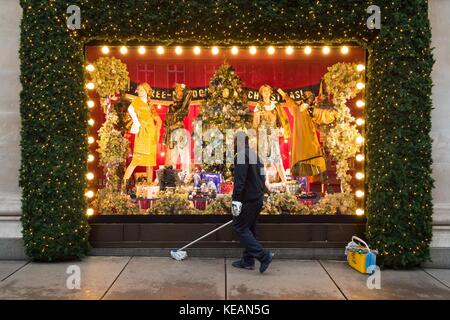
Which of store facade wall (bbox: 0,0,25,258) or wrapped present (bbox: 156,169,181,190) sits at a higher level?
store facade wall (bbox: 0,0,25,258)

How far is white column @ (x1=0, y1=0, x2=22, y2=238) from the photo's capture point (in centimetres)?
766

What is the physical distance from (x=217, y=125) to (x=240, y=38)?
1636 mm

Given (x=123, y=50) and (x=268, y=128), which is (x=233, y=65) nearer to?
(x=268, y=128)

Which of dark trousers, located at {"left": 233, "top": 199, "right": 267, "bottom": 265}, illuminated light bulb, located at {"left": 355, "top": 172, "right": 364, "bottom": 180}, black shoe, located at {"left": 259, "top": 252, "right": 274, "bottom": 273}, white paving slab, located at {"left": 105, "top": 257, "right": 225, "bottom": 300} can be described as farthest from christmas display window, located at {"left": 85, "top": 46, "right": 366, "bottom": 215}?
black shoe, located at {"left": 259, "top": 252, "right": 274, "bottom": 273}

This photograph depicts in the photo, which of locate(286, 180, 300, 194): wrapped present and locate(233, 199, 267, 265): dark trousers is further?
locate(286, 180, 300, 194): wrapped present

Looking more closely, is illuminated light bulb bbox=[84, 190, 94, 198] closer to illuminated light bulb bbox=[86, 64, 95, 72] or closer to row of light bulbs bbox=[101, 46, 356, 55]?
illuminated light bulb bbox=[86, 64, 95, 72]

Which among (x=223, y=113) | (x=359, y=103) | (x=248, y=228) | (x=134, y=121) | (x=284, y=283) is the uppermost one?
(x=359, y=103)

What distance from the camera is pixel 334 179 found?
822 cm

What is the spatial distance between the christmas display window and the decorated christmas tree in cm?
2

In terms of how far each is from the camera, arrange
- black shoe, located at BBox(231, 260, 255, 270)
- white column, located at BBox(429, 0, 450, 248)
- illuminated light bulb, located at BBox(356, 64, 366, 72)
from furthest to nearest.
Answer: illuminated light bulb, located at BBox(356, 64, 366, 72)
white column, located at BBox(429, 0, 450, 248)
black shoe, located at BBox(231, 260, 255, 270)

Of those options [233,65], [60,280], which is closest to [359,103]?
[233,65]

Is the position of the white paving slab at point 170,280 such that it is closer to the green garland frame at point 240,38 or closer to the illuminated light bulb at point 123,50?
the green garland frame at point 240,38

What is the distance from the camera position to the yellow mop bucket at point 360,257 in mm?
6816

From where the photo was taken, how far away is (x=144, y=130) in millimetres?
8414
